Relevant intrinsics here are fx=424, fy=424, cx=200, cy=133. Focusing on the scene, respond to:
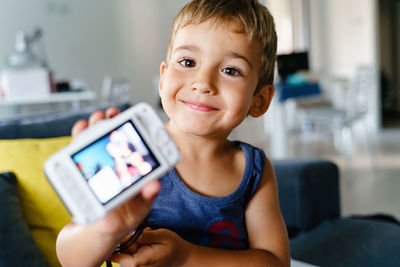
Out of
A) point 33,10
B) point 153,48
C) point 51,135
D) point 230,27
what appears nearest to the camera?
point 230,27

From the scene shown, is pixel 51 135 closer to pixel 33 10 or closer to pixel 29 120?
pixel 29 120

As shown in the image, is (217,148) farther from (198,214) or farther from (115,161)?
(115,161)

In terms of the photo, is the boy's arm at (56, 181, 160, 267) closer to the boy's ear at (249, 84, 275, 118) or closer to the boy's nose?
the boy's nose

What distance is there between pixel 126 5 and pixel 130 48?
0.50m

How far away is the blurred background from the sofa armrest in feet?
4.54

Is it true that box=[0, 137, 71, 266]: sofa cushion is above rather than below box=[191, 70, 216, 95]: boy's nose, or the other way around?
below

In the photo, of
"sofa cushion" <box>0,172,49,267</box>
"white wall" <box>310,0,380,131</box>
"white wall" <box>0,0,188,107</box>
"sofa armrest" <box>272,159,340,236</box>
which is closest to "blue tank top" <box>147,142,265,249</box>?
"sofa cushion" <box>0,172,49,267</box>

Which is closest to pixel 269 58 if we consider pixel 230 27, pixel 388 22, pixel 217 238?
pixel 230 27

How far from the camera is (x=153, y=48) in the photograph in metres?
5.33

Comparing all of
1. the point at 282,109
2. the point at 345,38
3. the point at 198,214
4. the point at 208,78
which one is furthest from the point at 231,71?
the point at 345,38

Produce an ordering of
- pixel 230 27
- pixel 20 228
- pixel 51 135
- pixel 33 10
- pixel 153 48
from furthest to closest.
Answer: pixel 153 48 < pixel 33 10 < pixel 51 135 < pixel 20 228 < pixel 230 27

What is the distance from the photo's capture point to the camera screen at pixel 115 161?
0.48m

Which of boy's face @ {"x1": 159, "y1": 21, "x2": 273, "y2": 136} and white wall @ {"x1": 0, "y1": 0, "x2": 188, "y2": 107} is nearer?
boy's face @ {"x1": 159, "y1": 21, "x2": 273, "y2": 136}

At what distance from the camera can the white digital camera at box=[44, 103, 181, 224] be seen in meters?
0.46
